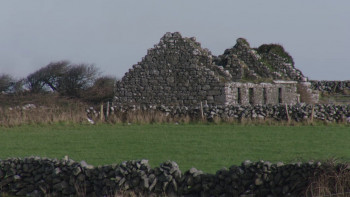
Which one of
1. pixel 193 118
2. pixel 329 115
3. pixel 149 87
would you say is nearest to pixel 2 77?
pixel 149 87

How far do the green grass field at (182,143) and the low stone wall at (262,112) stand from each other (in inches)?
81.7

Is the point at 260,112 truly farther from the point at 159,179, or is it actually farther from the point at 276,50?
the point at 276,50

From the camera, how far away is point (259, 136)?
21.5 metres

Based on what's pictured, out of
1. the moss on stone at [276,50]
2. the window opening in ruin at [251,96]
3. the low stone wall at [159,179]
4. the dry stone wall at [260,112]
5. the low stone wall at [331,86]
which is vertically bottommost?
the low stone wall at [159,179]

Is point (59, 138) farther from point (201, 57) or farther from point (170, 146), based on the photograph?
point (201, 57)

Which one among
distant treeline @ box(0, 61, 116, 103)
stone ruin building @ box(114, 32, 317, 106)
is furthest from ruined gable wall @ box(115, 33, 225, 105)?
distant treeline @ box(0, 61, 116, 103)

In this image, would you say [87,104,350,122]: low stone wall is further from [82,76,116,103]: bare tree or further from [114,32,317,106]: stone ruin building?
[82,76,116,103]: bare tree

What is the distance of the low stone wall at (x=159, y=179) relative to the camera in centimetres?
1219

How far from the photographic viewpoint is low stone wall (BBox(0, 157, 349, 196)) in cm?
1219

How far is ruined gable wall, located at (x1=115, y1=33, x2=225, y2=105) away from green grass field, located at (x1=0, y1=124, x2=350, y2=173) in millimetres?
5237

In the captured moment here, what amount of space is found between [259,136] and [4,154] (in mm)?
8516

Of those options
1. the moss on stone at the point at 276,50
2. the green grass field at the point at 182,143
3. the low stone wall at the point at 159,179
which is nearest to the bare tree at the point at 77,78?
the moss on stone at the point at 276,50

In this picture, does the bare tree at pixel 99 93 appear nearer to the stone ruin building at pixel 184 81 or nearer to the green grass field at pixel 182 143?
the stone ruin building at pixel 184 81

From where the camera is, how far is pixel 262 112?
28469 mm
